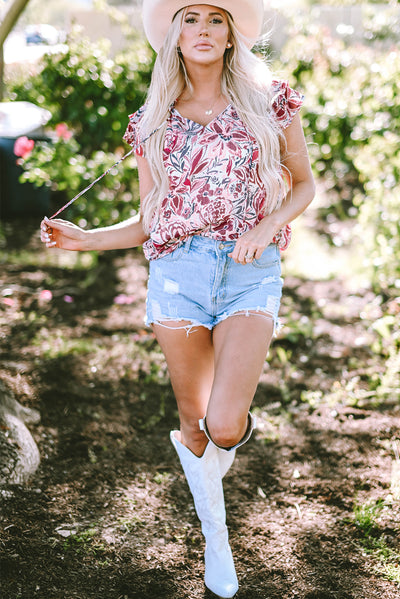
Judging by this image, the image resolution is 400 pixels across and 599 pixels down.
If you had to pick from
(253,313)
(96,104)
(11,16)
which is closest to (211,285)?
(253,313)

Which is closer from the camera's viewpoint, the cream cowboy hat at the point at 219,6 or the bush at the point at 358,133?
the cream cowboy hat at the point at 219,6

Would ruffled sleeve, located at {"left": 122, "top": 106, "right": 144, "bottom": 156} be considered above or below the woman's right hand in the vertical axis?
above

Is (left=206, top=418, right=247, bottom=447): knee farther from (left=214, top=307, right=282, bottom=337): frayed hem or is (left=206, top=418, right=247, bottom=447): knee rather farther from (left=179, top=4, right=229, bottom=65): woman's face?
(left=179, top=4, right=229, bottom=65): woman's face

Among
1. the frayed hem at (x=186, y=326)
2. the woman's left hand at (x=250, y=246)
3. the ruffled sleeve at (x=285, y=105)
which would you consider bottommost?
the frayed hem at (x=186, y=326)

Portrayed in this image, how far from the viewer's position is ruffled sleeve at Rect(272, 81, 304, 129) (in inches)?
89.7

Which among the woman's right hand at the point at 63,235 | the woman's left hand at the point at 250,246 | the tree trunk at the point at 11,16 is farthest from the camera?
the tree trunk at the point at 11,16

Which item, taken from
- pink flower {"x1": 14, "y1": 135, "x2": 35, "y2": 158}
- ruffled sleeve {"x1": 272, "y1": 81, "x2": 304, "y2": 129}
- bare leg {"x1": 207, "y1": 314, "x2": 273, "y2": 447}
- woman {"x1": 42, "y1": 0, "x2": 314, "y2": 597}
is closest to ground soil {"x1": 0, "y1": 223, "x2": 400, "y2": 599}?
woman {"x1": 42, "y1": 0, "x2": 314, "y2": 597}

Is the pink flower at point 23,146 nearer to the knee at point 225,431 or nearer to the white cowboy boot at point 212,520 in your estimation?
the white cowboy boot at point 212,520

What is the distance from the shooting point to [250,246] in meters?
2.07

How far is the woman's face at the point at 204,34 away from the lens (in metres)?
2.26

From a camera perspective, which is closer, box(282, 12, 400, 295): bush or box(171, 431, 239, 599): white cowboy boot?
box(171, 431, 239, 599): white cowboy boot

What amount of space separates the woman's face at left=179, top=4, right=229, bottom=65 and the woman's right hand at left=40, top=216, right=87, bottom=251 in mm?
724

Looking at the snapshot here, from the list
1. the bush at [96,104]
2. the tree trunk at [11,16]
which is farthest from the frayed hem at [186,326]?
the bush at [96,104]

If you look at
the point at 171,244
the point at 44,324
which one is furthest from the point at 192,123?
the point at 44,324
